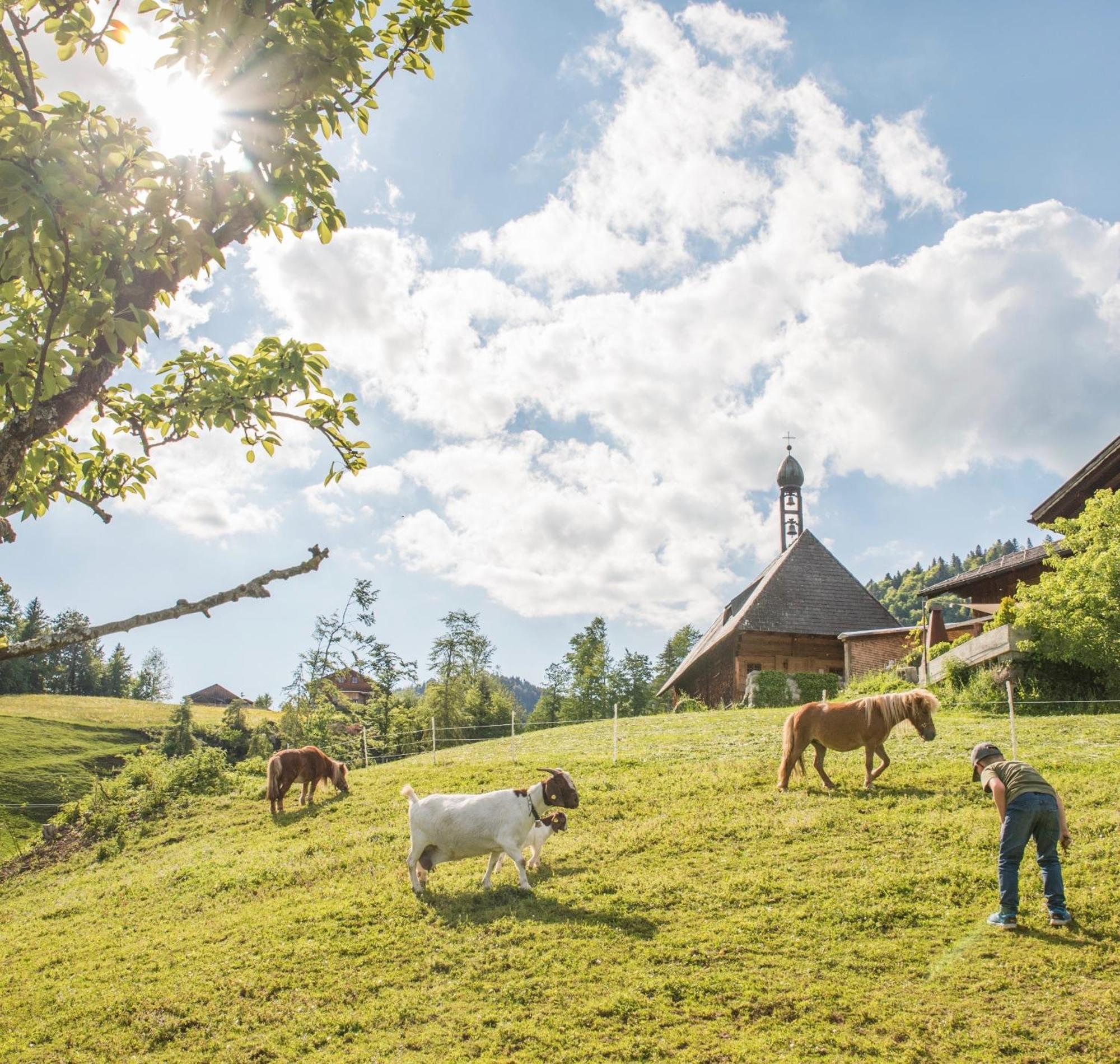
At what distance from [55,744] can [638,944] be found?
57278mm

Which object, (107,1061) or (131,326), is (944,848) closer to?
(107,1061)

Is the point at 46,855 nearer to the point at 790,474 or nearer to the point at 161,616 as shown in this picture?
the point at 161,616

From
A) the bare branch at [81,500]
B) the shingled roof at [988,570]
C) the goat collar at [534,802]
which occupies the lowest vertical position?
the goat collar at [534,802]

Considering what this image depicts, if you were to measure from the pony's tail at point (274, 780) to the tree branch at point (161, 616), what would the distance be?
620 inches

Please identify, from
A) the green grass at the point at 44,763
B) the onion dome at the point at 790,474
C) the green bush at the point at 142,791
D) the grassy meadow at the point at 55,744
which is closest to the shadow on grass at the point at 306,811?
the green bush at the point at 142,791

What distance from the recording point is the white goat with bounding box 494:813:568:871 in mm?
11500

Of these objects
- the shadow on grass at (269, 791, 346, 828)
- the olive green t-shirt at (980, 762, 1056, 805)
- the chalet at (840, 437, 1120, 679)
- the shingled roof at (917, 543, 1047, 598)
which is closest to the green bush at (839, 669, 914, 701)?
the chalet at (840, 437, 1120, 679)

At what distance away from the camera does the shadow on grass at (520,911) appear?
9289 mm

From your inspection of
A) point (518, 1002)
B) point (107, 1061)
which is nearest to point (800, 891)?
point (518, 1002)

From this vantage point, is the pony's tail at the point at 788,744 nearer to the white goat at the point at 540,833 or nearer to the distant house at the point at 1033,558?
the white goat at the point at 540,833

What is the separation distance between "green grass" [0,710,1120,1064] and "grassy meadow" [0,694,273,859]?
87.6 feet

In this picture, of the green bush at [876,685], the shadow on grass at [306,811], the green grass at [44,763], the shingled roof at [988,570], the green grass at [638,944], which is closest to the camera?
the green grass at [638,944]

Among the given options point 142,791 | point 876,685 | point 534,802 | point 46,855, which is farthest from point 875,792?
point 142,791

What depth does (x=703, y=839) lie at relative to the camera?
1213cm
